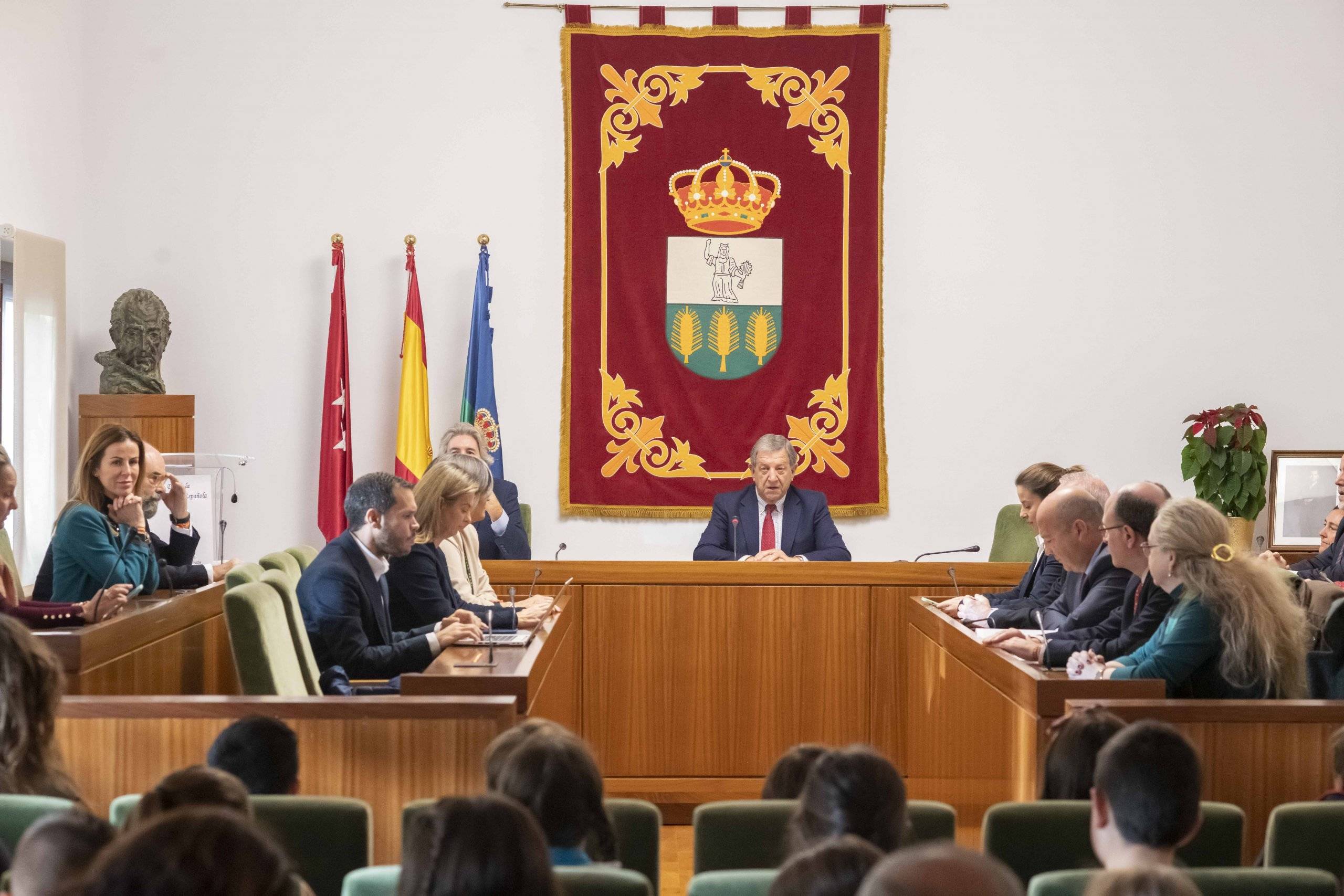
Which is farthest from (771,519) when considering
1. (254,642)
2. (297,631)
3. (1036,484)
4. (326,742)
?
(326,742)

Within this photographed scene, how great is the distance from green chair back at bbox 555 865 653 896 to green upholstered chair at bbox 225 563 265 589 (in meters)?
2.48

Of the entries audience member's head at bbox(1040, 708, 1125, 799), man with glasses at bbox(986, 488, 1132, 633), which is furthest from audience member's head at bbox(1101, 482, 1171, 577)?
audience member's head at bbox(1040, 708, 1125, 799)

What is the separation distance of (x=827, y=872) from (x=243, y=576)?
3143 mm

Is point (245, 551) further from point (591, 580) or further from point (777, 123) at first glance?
point (777, 123)

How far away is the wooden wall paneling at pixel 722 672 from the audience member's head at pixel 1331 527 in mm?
2473

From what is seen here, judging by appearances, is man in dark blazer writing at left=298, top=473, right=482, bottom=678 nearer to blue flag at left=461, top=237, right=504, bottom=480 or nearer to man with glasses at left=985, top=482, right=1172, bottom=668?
man with glasses at left=985, top=482, right=1172, bottom=668

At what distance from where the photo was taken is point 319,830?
230cm

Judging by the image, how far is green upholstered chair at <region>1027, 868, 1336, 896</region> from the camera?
191cm

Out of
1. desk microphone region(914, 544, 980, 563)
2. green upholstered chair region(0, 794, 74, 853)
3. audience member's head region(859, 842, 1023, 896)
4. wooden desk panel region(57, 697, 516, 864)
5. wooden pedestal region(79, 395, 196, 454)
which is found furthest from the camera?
wooden pedestal region(79, 395, 196, 454)

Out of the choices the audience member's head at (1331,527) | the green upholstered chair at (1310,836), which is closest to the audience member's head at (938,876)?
the green upholstered chair at (1310,836)

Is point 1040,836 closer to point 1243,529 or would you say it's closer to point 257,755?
point 257,755

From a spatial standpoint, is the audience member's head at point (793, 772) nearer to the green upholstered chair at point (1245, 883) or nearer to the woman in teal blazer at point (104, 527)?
the green upholstered chair at point (1245, 883)

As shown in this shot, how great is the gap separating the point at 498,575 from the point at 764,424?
2307 mm

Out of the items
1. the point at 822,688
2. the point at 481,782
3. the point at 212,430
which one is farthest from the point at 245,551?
the point at 481,782
